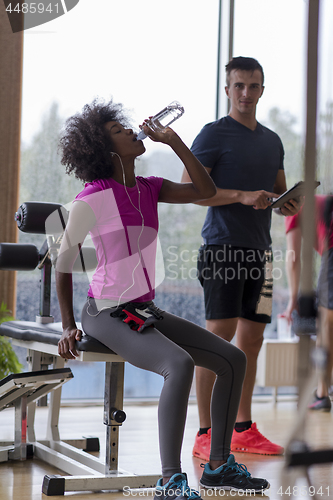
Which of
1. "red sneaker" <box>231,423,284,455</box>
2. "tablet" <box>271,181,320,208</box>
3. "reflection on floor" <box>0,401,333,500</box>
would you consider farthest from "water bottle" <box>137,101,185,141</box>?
"red sneaker" <box>231,423,284,455</box>

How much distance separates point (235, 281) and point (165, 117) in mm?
693

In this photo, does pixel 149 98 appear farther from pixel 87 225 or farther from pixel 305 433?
pixel 305 433

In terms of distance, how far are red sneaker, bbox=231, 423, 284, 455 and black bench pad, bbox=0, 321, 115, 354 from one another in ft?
2.88

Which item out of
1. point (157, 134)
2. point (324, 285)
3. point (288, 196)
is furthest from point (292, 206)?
point (324, 285)

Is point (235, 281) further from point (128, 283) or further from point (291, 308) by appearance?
point (128, 283)

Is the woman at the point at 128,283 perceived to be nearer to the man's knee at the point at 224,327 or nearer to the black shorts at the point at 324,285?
the man's knee at the point at 224,327

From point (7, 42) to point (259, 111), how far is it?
1698 millimetres

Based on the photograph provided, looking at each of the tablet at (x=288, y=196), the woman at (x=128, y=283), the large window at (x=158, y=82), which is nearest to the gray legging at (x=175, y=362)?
the woman at (x=128, y=283)

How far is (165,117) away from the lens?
2096mm

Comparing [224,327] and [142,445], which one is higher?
[224,327]

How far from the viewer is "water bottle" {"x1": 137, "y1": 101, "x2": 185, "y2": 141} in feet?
6.32

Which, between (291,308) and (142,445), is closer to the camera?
(291,308)

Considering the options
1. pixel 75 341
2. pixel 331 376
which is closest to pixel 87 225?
pixel 75 341

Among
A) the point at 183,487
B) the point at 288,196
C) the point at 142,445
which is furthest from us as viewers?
the point at 142,445
